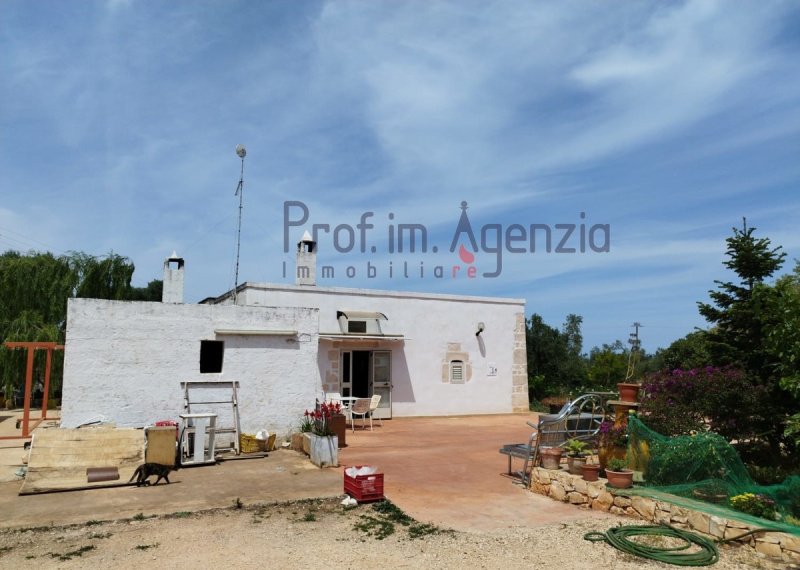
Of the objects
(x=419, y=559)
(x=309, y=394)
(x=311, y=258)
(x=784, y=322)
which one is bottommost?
(x=419, y=559)

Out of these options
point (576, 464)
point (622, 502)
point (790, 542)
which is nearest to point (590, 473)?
point (576, 464)

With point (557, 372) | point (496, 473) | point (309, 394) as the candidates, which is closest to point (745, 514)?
point (496, 473)

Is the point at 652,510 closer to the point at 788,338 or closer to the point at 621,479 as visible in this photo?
the point at 621,479

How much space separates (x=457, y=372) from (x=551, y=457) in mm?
9546

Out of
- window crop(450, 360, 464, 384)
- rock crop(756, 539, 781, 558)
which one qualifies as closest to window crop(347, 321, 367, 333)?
window crop(450, 360, 464, 384)

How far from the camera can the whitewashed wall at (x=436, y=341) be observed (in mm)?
15219

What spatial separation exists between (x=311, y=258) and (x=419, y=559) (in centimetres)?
1135

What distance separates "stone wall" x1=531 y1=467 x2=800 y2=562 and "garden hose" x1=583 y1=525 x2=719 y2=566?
14cm

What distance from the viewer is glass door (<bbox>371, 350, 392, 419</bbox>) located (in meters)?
15.5

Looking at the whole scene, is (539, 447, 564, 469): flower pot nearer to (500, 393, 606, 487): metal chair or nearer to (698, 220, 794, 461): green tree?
(500, 393, 606, 487): metal chair

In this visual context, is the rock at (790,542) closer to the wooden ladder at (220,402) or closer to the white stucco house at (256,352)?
the wooden ladder at (220,402)

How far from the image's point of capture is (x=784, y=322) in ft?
19.2

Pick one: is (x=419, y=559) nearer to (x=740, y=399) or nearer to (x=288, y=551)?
(x=288, y=551)

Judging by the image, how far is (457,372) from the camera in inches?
661
